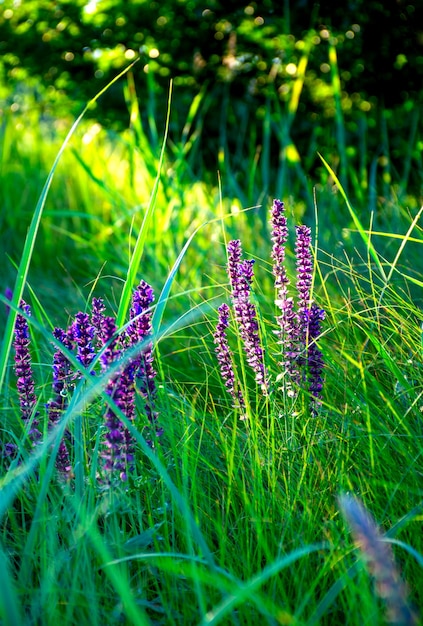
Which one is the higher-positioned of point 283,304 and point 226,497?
point 283,304

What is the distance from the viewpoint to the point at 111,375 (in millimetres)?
1686

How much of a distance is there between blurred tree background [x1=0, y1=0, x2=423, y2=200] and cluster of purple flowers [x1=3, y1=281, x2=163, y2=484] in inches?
109

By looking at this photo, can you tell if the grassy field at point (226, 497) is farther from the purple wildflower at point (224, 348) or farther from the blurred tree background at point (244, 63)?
the blurred tree background at point (244, 63)

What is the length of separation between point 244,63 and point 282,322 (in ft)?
11.5

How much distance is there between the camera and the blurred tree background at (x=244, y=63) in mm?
4680

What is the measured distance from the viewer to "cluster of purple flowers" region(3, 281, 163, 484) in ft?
5.60

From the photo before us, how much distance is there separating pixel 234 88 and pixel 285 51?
551 millimetres

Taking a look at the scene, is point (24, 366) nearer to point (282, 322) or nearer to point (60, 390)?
point (60, 390)

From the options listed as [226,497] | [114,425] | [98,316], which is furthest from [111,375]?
[226,497]

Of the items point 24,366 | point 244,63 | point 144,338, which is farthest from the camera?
point 244,63

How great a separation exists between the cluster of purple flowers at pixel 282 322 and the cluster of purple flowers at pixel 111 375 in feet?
0.68

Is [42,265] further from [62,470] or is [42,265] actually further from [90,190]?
[62,470]

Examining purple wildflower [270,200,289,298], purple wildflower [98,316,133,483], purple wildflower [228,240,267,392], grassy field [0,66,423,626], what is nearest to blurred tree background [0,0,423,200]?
grassy field [0,66,423,626]

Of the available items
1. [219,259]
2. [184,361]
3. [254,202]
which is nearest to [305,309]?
[184,361]
